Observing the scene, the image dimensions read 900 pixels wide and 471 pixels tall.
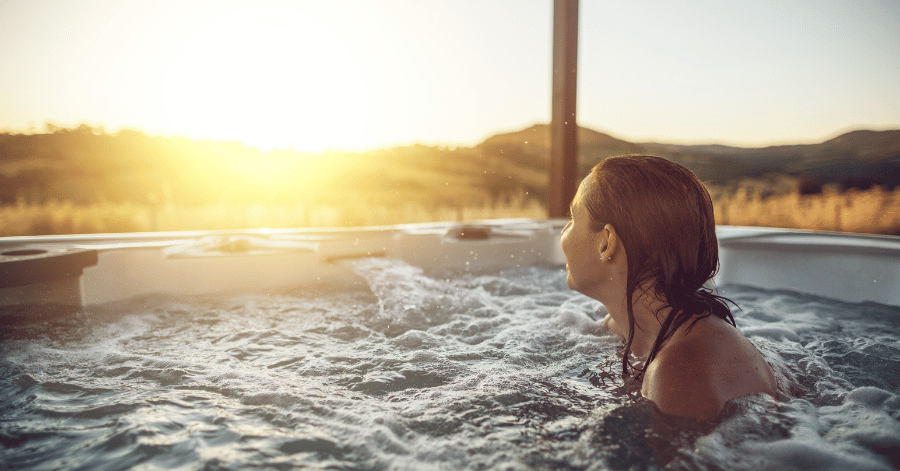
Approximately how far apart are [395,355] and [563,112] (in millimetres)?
2369

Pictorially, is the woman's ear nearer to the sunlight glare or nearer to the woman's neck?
the woman's neck

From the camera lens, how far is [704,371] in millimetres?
688

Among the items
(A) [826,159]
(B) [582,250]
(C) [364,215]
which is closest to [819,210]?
(A) [826,159]

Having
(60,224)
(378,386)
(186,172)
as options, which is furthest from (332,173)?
(378,386)

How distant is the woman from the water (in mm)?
44

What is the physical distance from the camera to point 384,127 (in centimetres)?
531

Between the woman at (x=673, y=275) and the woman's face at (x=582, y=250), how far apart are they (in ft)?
0.07

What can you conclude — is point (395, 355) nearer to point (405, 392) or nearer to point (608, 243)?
point (405, 392)

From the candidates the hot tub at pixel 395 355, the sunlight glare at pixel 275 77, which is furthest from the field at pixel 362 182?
the sunlight glare at pixel 275 77

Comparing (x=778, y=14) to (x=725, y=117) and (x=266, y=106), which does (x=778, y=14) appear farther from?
(x=266, y=106)

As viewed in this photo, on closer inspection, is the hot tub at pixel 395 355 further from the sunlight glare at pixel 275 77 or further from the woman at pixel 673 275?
the sunlight glare at pixel 275 77

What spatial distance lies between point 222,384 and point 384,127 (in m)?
4.55

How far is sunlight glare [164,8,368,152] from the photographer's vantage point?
483 centimetres

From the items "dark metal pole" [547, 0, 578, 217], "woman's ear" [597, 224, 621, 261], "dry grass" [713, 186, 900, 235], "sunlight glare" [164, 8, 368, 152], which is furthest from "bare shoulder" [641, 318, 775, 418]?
"sunlight glare" [164, 8, 368, 152]
